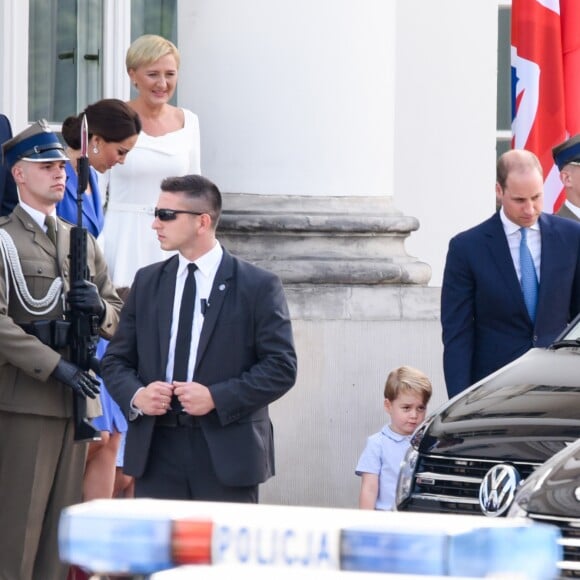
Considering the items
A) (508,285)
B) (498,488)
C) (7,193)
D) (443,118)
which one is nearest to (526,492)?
(498,488)

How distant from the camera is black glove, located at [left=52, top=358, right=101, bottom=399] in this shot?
6930 millimetres

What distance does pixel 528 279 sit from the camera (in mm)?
7934

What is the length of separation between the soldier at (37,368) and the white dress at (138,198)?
116 centimetres

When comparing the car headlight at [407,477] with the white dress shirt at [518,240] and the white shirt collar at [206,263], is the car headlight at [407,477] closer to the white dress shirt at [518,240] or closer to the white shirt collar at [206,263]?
the white shirt collar at [206,263]

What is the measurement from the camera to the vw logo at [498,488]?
6207 mm

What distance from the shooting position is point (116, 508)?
3115mm

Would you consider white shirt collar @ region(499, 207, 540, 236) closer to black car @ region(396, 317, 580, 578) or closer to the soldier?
black car @ region(396, 317, 580, 578)

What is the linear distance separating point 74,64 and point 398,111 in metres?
2.05

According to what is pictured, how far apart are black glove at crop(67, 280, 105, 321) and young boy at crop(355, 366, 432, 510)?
2.03 m

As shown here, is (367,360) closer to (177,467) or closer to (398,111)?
(398,111)

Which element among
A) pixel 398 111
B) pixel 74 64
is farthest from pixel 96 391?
pixel 398 111

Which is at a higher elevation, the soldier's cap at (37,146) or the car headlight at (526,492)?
the soldier's cap at (37,146)

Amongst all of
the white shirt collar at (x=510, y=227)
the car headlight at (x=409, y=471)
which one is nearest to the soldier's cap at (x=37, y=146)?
the car headlight at (x=409, y=471)

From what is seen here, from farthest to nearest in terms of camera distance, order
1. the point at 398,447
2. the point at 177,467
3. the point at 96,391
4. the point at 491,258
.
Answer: the point at 398,447 → the point at 491,258 → the point at 96,391 → the point at 177,467
